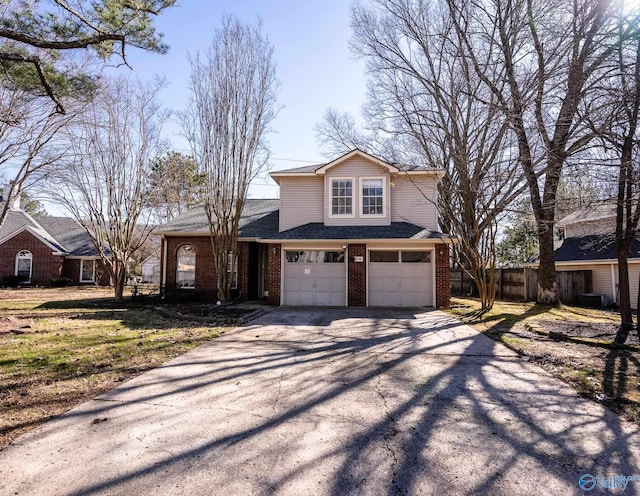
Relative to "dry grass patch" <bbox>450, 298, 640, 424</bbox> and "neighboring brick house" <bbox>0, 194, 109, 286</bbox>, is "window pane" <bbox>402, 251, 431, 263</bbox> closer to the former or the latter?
"dry grass patch" <bbox>450, 298, 640, 424</bbox>

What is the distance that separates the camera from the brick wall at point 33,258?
79.6 feet

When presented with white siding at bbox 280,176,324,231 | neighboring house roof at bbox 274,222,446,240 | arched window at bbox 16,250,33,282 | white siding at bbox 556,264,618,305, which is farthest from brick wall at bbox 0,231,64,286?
white siding at bbox 556,264,618,305

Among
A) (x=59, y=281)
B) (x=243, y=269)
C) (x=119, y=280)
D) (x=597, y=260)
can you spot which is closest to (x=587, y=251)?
(x=597, y=260)

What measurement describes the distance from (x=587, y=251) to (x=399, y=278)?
1090 centimetres

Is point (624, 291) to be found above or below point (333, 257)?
below

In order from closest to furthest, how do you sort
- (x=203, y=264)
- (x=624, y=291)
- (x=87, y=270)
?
(x=624, y=291), (x=203, y=264), (x=87, y=270)

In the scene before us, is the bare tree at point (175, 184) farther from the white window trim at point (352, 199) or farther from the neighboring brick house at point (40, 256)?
the white window trim at point (352, 199)

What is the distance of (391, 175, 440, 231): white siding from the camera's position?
1445 centimetres

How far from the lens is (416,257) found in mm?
13672

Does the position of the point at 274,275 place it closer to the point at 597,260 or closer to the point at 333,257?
the point at 333,257

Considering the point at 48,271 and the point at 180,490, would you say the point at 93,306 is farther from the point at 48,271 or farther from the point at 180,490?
the point at 48,271

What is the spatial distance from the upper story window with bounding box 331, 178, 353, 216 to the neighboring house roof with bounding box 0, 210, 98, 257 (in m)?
19.2

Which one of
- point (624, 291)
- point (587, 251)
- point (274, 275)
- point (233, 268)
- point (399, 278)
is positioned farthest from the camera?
point (587, 251)
